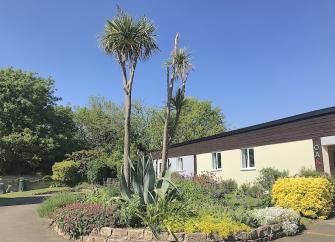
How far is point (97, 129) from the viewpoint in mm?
46969

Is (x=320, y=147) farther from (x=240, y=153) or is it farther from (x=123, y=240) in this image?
(x=123, y=240)

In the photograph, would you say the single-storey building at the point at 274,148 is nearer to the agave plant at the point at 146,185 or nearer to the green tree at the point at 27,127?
the agave plant at the point at 146,185

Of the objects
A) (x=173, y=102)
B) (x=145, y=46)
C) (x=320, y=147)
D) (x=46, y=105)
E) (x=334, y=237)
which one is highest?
(x=46, y=105)

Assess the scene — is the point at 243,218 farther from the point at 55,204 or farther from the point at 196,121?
the point at 196,121

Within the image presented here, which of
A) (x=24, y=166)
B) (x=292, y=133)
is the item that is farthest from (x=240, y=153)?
(x=24, y=166)

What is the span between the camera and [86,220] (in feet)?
35.6

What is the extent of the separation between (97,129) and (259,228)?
37448 mm

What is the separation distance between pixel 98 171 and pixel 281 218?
2532cm

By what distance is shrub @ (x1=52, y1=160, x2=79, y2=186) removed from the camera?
1394 inches

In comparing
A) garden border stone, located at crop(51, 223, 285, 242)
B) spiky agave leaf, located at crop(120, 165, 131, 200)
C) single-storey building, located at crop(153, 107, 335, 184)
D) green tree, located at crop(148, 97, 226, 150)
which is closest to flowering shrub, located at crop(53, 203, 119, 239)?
garden border stone, located at crop(51, 223, 285, 242)

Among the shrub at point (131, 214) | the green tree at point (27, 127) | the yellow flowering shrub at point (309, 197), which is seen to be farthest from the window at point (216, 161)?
the green tree at point (27, 127)

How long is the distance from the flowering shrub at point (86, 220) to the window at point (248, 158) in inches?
540

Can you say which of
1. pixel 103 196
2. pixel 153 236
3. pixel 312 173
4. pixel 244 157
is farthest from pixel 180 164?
pixel 153 236

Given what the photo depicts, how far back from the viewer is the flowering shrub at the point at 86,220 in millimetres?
10781
